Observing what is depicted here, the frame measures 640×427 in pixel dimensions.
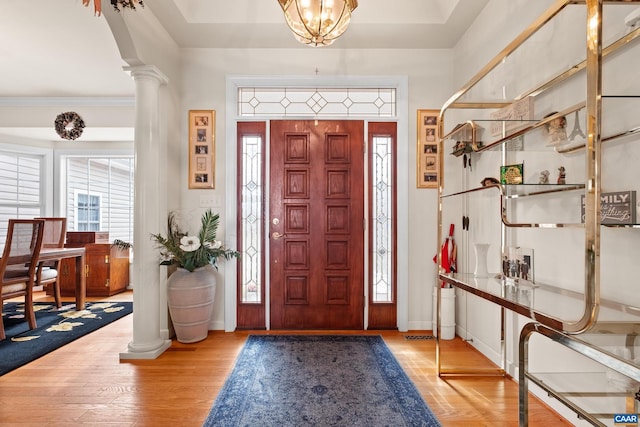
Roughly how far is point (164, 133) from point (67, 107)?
311 centimetres

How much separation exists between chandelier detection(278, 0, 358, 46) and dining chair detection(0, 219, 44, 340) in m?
3.18

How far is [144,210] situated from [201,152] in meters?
0.86

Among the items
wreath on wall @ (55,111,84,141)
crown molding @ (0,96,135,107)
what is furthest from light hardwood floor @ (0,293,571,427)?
crown molding @ (0,96,135,107)

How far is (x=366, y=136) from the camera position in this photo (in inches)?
127

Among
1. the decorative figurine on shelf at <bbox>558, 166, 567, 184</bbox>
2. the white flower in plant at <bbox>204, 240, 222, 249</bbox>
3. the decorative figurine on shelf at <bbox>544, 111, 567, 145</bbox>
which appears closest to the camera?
the decorative figurine on shelf at <bbox>544, 111, 567, 145</bbox>

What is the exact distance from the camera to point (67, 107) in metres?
4.70

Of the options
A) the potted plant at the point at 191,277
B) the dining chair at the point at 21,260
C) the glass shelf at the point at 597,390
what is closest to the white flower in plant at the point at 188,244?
the potted plant at the point at 191,277

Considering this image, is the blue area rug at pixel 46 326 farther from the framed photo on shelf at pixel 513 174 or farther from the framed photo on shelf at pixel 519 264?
the framed photo on shelf at pixel 513 174

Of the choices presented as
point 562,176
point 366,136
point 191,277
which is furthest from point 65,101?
point 562,176

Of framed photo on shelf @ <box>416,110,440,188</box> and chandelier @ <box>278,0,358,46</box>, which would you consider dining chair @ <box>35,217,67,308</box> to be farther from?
framed photo on shelf @ <box>416,110,440,188</box>

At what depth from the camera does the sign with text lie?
4.22ft

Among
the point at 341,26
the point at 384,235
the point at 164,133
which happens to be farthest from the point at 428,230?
the point at 164,133

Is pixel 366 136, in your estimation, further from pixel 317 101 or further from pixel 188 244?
pixel 188 244

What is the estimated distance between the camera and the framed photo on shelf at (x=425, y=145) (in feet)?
10.5
